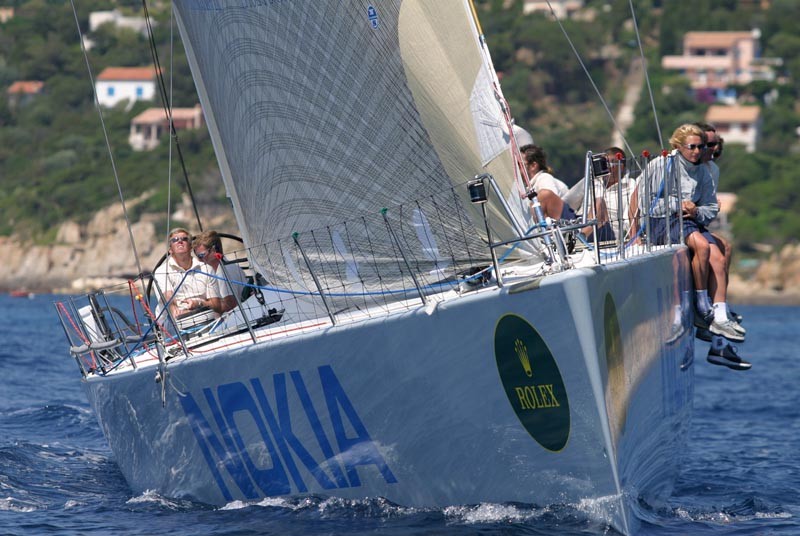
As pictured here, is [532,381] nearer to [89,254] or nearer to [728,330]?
[728,330]

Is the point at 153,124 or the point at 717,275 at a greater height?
the point at 153,124

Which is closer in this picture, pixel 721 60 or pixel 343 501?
pixel 343 501

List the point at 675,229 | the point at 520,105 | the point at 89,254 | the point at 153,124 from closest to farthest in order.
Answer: the point at 675,229, the point at 89,254, the point at 520,105, the point at 153,124

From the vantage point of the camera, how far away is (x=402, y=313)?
591 centimetres

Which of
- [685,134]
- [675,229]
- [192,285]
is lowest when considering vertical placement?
[675,229]

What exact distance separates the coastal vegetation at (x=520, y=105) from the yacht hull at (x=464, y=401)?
43385mm

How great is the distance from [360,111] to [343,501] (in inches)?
72.0

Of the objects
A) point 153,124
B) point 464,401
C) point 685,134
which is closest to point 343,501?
point 464,401

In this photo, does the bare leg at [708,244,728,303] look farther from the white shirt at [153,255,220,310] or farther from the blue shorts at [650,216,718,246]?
the white shirt at [153,255,220,310]

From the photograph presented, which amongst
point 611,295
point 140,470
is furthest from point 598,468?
point 140,470

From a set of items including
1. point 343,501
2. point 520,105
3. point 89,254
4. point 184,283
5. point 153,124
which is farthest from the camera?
point 153,124

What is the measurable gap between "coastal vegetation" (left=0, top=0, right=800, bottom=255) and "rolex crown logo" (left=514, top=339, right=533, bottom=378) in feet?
146

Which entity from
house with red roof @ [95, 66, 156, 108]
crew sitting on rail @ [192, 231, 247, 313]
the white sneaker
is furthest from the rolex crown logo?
house with red roof @ [95, 66, 156, 108]

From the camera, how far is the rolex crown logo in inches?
222
